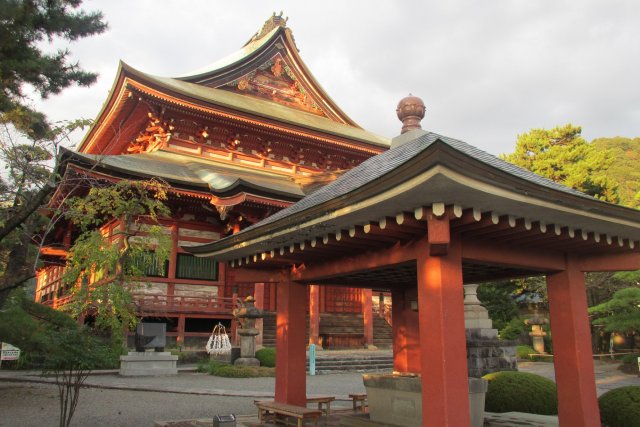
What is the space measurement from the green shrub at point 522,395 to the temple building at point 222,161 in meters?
9.19

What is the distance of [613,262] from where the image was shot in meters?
7.52

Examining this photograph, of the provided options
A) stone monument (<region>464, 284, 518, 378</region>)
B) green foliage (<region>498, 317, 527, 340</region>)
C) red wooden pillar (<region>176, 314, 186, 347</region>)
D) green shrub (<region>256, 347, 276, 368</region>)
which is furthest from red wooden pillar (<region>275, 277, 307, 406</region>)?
green foliage (<region>498, 317, 527, 340</region>)

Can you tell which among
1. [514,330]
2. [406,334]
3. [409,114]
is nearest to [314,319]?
[514,330]

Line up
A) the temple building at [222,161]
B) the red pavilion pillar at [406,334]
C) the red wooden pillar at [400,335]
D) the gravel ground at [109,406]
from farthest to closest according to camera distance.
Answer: the temple building at [222,161] → the red wooden pillar at [400,335] → the red pavilion pillar at [406,334] → the gravel ground at [109,406]

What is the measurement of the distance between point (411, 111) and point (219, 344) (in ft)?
40.0

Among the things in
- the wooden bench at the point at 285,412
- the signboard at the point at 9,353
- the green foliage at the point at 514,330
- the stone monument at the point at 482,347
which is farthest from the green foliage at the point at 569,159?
the signboard at the point at 9,353

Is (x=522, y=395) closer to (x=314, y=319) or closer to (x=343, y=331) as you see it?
(x=314, y=319)

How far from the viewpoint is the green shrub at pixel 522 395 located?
9.21 metres

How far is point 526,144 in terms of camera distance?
105 feet

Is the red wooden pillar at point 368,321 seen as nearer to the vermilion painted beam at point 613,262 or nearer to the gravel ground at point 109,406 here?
the gravel ground at point 109,406

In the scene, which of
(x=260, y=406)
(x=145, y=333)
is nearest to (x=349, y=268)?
(x=260, y=406)

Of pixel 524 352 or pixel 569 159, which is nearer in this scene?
pixel 524 352

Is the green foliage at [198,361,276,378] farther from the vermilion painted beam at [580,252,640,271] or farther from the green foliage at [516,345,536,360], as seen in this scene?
the green foliage at [516,345,536,360]

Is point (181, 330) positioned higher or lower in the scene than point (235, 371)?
higher
